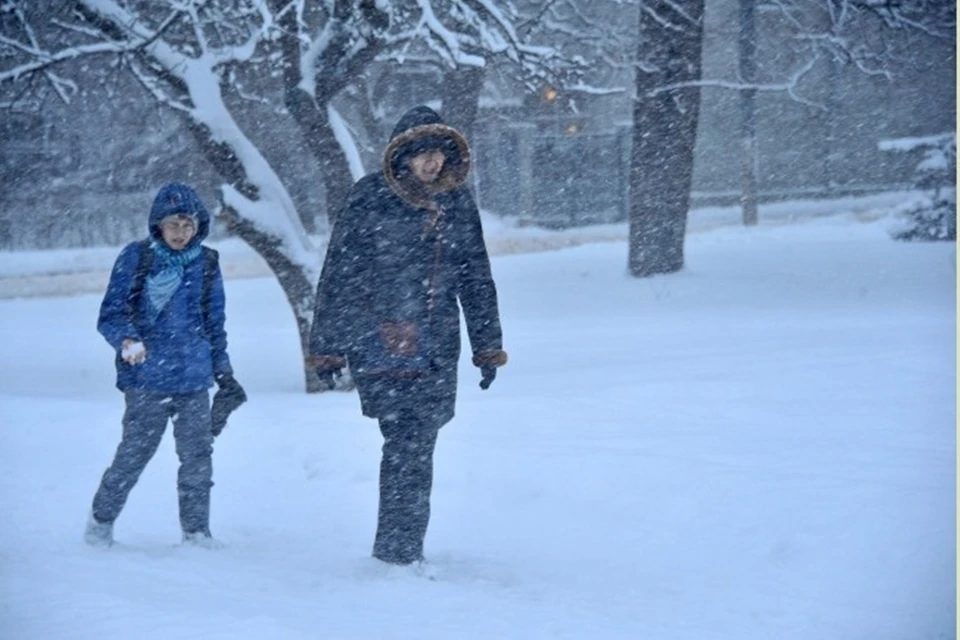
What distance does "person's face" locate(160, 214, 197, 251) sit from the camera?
521 cm

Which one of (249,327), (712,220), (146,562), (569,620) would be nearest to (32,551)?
(146,562)

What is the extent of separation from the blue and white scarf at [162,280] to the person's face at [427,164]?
1.12 metres

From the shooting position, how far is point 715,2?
24.0 m

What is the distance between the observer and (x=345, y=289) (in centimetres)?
487

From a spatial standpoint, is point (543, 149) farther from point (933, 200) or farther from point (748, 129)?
point (933, 200)

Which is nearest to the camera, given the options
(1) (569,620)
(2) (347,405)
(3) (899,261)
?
(1) (569,620)

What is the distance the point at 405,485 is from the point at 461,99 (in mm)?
9733

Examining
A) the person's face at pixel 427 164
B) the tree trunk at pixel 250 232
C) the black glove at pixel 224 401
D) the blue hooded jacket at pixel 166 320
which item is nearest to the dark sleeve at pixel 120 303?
the blue hooded jacket at pixel 166 320

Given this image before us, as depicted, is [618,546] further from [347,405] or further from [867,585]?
[347,405]

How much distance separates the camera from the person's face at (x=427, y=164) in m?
4.83

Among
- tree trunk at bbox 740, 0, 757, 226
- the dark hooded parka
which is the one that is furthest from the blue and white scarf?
tree trunk at bbox 740, 0, 757, 226

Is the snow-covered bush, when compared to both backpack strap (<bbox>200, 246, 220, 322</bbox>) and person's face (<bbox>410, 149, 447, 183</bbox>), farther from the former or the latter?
backpack strap (<bbox>200, 246, 220, 322</bbox>)

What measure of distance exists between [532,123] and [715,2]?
24.4 feet

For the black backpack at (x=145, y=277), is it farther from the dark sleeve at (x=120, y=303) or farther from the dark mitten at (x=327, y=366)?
the dark mitten at (x=327, y=366)
